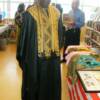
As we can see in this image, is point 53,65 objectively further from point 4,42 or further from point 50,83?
point 4,42

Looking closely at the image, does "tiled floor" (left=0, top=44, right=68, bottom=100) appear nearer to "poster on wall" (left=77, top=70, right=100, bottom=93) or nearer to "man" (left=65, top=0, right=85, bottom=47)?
"man" (left=65, top=0, right=85, bottom=47)

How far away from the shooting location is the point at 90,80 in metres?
1.93

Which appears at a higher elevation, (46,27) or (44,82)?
(46,27)

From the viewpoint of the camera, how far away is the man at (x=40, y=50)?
1974 mm

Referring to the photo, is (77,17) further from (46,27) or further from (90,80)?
(90,80)

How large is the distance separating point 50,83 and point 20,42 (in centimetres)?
53

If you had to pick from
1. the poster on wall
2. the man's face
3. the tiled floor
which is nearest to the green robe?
the man's face

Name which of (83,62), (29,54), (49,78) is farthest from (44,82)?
(83,62)

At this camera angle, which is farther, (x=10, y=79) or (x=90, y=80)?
(x=10, y=79)

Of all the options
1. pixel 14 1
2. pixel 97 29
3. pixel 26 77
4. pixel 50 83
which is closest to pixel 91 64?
pixel 50 83

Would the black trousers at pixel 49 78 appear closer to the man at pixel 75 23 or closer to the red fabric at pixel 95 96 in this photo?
the red fabric at pixel 95 96

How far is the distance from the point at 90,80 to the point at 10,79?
2.07m

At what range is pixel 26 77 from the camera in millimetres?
2115

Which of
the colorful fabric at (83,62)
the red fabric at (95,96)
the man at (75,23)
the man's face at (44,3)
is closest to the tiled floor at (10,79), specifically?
the colorful fabric at (83,62)
